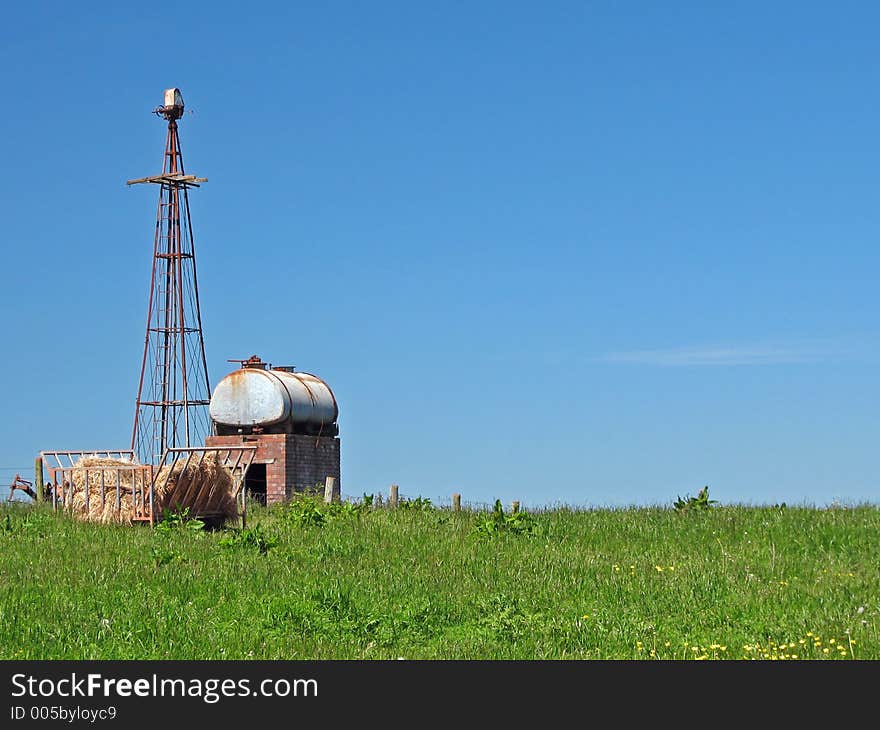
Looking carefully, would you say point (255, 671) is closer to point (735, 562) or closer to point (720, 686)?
point (720, 686)

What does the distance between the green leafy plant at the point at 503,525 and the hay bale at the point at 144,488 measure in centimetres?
776

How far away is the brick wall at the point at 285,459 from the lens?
126ft

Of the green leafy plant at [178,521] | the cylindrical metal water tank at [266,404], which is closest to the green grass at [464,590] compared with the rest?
the green leafy plant at [178,521]

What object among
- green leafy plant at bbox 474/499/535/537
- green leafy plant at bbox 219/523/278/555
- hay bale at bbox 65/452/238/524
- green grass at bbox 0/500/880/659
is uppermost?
hay bale at bbox 65/452/238/524

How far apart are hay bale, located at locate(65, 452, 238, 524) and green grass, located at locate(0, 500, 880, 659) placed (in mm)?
2638

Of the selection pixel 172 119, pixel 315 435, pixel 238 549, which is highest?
pixel 172 119

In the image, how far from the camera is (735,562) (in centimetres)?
1755

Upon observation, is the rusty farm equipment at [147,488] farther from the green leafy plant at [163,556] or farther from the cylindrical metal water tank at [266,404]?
the cylindrical metal water tank at [266,404]

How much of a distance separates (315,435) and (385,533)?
19338 mm

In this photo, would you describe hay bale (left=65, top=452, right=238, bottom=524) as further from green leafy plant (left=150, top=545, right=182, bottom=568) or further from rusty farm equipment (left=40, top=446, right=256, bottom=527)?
green leafy plant (left=150, top=545, right=182, bottom=568)

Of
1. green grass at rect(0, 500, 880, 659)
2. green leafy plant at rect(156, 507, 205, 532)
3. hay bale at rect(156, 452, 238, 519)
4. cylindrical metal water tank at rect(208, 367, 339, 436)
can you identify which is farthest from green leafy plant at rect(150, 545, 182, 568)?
cylindrical metal water tank at rect(208, 367, 339, 436)

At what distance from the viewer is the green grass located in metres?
12.4

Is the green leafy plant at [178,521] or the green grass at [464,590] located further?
the green leafy plant at [178,521]

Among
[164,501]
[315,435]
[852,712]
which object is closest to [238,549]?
[164,501]
